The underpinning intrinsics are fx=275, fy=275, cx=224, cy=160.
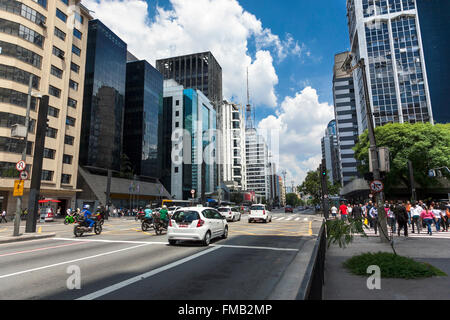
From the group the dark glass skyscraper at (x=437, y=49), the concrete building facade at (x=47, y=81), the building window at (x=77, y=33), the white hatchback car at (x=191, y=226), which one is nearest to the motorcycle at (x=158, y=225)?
the white hatchback car at (x=191, y=226)

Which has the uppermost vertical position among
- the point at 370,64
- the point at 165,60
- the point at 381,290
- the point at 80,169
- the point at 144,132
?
the point at 165,60

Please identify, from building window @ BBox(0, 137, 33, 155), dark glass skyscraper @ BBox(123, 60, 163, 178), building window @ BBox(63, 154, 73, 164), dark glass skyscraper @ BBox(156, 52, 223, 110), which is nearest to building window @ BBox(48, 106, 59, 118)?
building window @ BBox(63, 154, 73, 164)

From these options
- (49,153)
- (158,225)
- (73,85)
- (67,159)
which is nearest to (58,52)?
(73,85)

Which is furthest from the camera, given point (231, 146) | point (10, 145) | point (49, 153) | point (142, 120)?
point (231, 146)

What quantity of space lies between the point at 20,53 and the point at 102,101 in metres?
17.7

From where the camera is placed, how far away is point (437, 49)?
66.2 m

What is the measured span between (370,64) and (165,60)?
91.4 metres

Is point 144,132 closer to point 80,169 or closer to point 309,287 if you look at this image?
point 80,169

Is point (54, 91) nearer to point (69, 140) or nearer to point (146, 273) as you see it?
point (69, 140)

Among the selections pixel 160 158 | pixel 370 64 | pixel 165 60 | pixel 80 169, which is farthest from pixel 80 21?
pixel 165 60

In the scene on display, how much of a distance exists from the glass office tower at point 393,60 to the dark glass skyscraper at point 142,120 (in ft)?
171

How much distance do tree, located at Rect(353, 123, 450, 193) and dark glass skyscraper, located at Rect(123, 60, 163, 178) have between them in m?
50.4

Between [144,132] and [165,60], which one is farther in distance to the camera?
[165,60]
